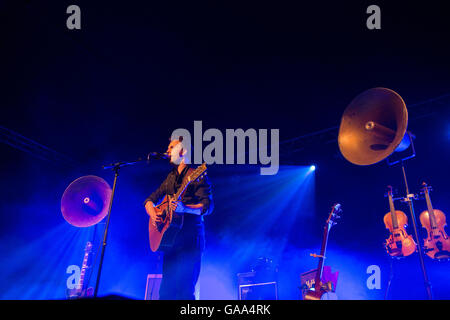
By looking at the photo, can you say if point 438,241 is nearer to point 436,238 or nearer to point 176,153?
point 436,238

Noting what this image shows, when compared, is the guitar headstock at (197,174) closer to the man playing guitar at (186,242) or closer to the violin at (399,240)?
the man playing guitar at (186,242)

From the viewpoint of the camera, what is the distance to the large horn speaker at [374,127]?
2984mm

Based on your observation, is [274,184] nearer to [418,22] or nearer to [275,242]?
[275,242]

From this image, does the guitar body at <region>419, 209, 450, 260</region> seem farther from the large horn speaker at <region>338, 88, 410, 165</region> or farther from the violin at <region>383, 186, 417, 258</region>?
the large horn speaker at <region>338, 88, 410, 165</region>

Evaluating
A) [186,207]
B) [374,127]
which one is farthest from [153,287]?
[374,127]

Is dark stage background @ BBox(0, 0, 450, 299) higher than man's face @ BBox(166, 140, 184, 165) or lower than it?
higher

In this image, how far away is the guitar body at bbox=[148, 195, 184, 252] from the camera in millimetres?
2625

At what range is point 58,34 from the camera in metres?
4.19

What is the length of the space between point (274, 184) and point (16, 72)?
19.1 ft

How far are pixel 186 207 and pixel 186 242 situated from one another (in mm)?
302

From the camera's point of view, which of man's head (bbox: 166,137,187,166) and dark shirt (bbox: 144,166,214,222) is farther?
man's head (bbox: 166,137,187,166)

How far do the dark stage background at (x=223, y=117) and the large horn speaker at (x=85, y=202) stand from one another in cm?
151

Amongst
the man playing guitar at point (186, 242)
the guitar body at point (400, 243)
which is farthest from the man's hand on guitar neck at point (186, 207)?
the guitar body at point (400, 243)

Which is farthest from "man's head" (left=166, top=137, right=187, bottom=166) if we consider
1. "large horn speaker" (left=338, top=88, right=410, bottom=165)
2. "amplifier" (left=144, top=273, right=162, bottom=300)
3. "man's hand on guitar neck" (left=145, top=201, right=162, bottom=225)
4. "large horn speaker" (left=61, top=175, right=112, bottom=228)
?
"amplifier" (left=144, top=273, right=162, bottom=300)
